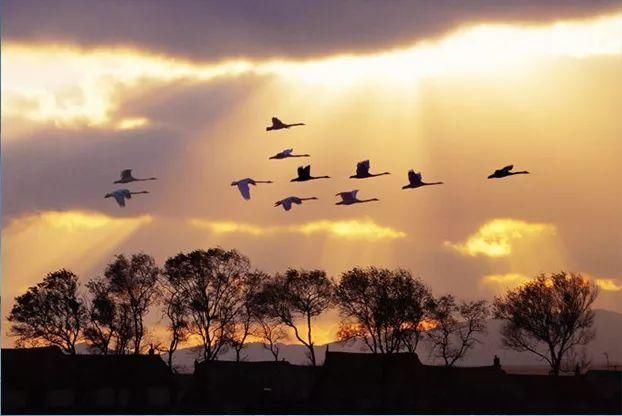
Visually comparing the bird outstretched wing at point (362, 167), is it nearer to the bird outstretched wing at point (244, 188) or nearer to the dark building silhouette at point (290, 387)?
the bird outstretched wing at point (244, 188)

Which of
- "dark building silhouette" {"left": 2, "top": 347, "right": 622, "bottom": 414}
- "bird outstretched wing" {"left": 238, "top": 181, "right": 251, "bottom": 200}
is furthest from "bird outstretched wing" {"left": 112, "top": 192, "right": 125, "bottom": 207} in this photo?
"dark building silhouette" {"left": 2, "top": 347, "right": 622, "bottom": 414}

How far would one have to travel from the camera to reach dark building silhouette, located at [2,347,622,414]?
12162 centimetres

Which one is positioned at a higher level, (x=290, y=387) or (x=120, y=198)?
(x=120, y=198)

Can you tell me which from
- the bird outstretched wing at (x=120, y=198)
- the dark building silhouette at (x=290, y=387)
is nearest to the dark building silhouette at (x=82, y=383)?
the dark building silhouette at (x=290, y=387)

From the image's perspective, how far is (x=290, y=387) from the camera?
132250mm

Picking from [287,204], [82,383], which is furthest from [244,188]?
[82,383]

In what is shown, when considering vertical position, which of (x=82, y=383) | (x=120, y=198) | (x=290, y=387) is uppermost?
(x=120, y=198)

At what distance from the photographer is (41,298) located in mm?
138625

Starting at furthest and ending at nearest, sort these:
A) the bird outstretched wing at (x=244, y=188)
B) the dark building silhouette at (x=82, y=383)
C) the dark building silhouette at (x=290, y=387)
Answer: the dark building silhouette at (x=82, y=383) → the dark building silhouette at (x=290, y=387) → the bird outstretched wing at (x=244, y=188)

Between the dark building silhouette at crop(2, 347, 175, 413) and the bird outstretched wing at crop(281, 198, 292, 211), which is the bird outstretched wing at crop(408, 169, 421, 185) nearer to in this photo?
the bird outstretched wing at crop(281, 198, 292, 211)

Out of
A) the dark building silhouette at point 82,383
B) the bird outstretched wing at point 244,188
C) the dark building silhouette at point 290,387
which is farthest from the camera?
the dark building silhouette at point 82,383

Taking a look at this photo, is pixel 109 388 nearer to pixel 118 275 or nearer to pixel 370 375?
pixel 118 275

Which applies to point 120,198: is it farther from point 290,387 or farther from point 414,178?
point 290,387

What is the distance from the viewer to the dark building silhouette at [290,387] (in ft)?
399
